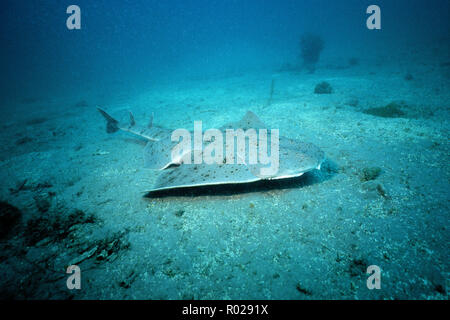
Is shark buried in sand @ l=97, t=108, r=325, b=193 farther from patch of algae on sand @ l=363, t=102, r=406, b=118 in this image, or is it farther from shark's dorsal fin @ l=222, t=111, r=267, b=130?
patch of algae on sand @ l=363, t=102, r=406, b=118

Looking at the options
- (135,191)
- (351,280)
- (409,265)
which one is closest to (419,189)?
(409,265)

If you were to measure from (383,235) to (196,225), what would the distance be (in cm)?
250

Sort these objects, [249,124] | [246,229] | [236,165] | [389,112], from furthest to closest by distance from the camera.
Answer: [389,112] < [249,124] < [236,165] < [246,229]

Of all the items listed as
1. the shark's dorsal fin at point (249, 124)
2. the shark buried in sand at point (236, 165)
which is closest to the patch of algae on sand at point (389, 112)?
the shark's dorsal fin at point (249, 124)

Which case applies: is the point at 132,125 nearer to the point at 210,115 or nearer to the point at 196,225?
the point at 210,115

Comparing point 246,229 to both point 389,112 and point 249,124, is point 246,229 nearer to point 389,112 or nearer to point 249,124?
point 249,124

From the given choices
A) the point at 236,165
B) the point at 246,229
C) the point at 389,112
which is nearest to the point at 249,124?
the point at 236,165

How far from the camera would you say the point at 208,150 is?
341cm

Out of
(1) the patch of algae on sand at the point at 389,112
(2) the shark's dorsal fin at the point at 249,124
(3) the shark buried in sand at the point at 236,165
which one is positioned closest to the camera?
(3) the shark buried in sand at the point at 236,165

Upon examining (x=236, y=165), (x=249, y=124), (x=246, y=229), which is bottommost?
(x=246, y=229)

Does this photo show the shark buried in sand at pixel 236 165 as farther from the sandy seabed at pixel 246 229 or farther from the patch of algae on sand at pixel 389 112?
the patch of algae on sand at pixel 389 112

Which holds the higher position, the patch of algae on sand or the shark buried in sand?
the patch of algae on sand

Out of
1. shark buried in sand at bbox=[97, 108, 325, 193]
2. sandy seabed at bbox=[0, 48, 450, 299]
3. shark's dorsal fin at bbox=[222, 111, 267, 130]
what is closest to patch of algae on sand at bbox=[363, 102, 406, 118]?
sandy seabed at bbox=[0, 48, 450, 299]
